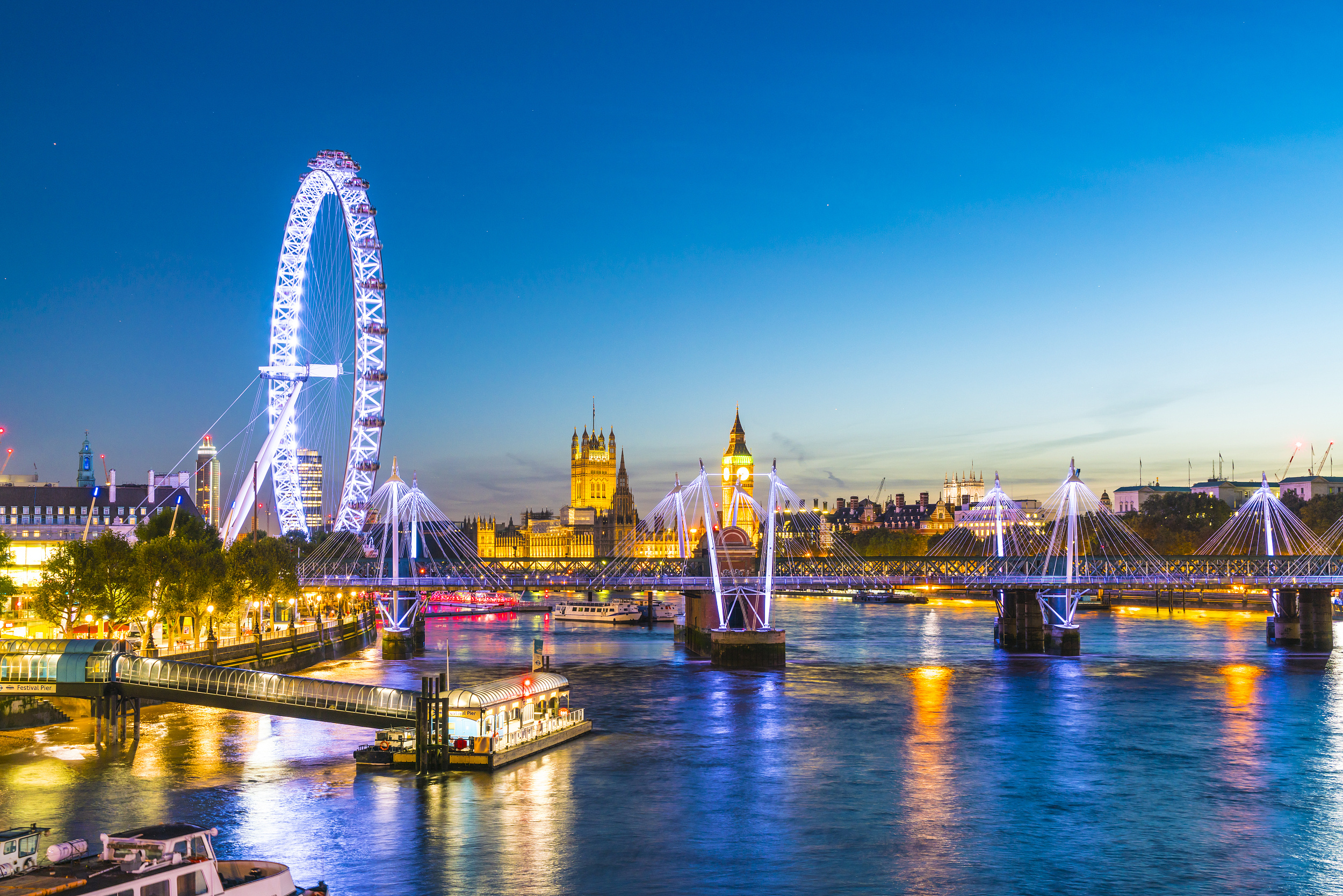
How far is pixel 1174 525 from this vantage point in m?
180

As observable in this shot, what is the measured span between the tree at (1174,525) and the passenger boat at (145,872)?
532 feet

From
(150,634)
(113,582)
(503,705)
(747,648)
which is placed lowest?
(747,648)

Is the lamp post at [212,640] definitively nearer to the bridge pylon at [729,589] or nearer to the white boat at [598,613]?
the bridge pylon at [729,589]

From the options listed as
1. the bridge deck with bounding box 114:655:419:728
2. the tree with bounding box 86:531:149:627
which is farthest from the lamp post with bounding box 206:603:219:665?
the bridge deck with bounding box 114:655:419:728

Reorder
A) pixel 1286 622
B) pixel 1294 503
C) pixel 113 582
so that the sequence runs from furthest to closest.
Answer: pixel 1294 503 < pixel 1286 622 < pixel 113 582

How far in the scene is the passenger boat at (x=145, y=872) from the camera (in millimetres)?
20797

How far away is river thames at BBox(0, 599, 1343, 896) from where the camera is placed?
3152 centimetres

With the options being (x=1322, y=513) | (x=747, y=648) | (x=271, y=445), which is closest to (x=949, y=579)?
(x=747, y=648)

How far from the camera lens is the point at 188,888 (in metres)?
21.5

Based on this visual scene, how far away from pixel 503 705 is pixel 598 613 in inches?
4251

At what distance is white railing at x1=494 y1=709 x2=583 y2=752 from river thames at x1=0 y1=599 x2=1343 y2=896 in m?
0.99

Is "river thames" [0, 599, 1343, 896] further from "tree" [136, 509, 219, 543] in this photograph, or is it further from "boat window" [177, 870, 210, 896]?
"tree" [136, 509, 219, 543]

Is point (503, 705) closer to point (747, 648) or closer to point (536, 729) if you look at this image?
point (536, 729)

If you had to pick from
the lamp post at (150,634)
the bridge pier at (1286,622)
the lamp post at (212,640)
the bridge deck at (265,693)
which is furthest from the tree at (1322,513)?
the bridge deck at (265,693)
